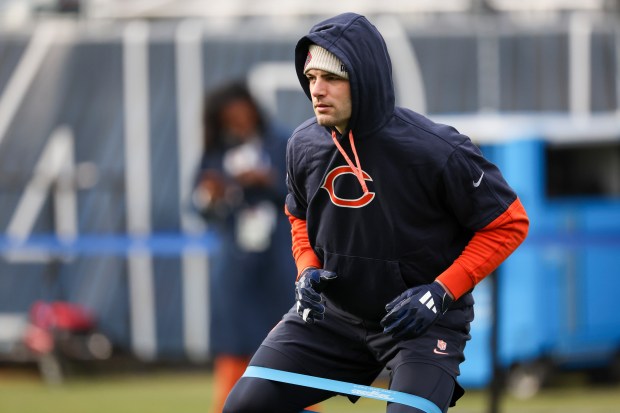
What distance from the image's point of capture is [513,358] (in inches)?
424

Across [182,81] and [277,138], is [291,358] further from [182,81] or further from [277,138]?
[182,81]

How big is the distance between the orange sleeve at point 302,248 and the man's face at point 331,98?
1.90 feet

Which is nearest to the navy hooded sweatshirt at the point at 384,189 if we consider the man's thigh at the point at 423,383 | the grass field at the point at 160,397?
the man's thigh at the point at 423,383

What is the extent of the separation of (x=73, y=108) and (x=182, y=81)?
1034 mm

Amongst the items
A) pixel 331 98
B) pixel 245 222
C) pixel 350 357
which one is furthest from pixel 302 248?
pixel 245 222

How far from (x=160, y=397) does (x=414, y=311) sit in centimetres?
614

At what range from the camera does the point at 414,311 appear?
15.6ft

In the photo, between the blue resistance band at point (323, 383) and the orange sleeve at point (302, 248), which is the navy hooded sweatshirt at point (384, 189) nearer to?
the orange sleeve at point (302, 248)

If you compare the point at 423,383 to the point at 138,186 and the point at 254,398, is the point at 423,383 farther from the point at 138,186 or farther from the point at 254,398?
the point at 138,186

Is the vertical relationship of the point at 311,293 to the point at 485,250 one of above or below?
below

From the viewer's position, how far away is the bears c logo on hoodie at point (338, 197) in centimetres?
491

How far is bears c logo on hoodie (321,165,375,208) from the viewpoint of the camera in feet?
16.1

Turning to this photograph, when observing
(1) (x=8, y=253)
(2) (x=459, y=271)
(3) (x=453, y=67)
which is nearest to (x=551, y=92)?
(3) (x=453, y=67)

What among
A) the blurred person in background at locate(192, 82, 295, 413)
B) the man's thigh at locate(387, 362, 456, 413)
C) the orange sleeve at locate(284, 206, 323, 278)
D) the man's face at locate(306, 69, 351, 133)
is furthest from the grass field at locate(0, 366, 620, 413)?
the man's face at locate(306, 69, 351, 133)
